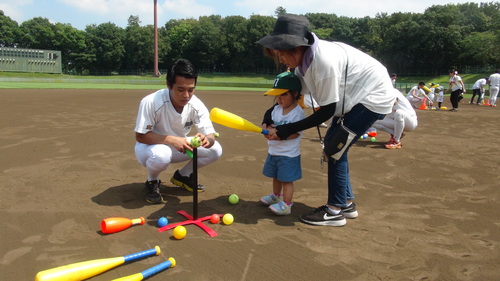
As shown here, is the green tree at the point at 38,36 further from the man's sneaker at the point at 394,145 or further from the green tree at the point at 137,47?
the man's sneaker at the point at 394,145

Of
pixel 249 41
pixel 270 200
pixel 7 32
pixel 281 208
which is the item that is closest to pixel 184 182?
pixel 270 200

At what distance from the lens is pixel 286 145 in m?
4.15

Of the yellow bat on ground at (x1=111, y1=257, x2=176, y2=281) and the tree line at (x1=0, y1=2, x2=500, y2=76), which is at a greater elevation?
the tree line at (x1=0, y1=2, x2=500, y2=76)

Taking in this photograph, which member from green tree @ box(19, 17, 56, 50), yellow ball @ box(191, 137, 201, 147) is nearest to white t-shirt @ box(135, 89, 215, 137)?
yellow ball @ box(191, 137, 201, 147)

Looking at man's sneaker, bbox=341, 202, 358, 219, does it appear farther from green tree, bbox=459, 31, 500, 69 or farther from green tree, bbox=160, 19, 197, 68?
green tree, bbox=160, 19, 197, 68

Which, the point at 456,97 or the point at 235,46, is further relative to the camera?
the point at 235,46

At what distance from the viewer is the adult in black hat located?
3.50 meters

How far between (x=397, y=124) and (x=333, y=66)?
5466mm

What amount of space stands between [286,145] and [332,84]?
944 millimetres

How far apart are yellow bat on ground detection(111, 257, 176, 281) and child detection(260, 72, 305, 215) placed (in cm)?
149

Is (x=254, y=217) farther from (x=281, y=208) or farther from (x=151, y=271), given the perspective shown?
(x=151, y=271)

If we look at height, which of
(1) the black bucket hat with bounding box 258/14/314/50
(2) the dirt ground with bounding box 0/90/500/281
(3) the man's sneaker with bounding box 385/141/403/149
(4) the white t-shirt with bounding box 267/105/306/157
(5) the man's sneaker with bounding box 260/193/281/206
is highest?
(1) the black bucket hat with bounding box 258/14/314/50

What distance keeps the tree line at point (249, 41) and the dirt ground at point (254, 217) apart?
59.5 meters

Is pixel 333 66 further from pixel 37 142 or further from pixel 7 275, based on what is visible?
pixel 37 142
